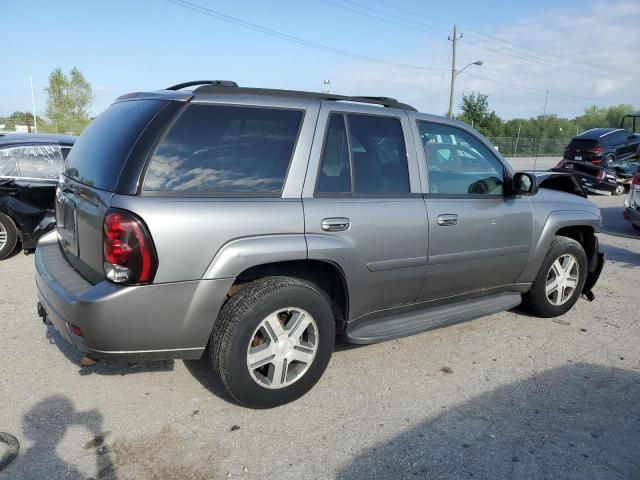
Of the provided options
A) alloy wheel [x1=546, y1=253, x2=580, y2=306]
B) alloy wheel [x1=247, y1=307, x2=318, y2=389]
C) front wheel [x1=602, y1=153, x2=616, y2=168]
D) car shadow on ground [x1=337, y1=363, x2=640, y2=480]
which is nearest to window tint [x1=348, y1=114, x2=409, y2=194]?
alloy wheel [x1=247, y1=307, x2=318, y2=389]

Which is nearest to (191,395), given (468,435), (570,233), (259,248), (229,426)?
(229,426)

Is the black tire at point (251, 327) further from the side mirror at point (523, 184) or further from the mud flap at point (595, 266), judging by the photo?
the mud flap at point (595, 266)

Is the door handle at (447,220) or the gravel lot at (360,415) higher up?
the door handle at (447,220)

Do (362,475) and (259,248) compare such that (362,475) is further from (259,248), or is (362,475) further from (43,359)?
(43,359)

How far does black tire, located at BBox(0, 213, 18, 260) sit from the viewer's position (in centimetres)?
650

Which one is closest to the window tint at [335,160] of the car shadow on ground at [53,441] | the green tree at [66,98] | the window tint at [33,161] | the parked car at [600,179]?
the car shadow on ground at [53,441]

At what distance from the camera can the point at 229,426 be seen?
9.76ft

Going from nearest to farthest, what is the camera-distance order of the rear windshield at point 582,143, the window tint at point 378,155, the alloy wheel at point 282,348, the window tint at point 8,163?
the alloy wheel at point 282,348 → the window tint at point 378,155 → the window tint at point 8,163 → the rear windshield at point 582,143

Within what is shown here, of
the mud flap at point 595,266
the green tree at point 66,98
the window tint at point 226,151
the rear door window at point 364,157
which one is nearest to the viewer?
the window tint at point 226,151

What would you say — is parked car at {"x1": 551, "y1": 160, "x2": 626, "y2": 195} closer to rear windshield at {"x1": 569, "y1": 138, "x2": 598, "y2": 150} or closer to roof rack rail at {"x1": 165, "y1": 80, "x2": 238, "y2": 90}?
rear windshield at {"x1": 569, "y1": 138, "x2": 598, "y2": 150}

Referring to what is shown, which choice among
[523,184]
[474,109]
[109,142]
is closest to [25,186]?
[109,142]

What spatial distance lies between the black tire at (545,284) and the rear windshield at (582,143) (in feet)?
48.2

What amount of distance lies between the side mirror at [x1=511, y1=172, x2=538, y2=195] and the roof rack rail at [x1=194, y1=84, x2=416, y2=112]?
40.8 inches

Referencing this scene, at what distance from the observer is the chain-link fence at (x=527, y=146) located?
41031 millimetres
